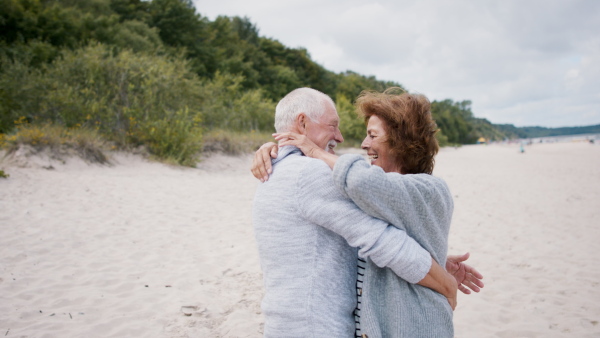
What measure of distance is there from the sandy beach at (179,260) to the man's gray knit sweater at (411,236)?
2.18 meters

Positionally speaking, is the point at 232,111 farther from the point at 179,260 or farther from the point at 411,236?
the point at 411,236

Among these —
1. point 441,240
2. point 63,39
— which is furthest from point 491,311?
point 63,39

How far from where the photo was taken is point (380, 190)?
1.34 metres

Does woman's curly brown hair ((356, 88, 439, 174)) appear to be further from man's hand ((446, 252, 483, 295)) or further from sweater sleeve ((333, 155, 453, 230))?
man's hand ((446, 252, 483, 295))

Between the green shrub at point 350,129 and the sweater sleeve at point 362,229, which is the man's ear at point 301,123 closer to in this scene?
the sweater sleeve at point 362,229

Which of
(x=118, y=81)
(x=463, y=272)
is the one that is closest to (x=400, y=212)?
(x=463, y=272)

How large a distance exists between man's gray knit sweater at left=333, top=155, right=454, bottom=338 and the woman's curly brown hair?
0.26 meters

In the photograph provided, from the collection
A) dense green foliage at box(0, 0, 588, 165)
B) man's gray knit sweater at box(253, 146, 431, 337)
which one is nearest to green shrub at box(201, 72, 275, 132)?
dense green foliage at box(0, 0, 588, 165)

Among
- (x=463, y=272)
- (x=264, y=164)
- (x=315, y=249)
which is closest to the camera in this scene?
(x=315, y=249)

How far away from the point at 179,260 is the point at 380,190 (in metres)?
4.35

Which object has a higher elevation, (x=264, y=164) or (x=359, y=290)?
(x=264, y=164)

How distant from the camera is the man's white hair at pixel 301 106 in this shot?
5.64 ft

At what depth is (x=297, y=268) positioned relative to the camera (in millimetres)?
1497

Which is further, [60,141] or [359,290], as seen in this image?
[60,141]
